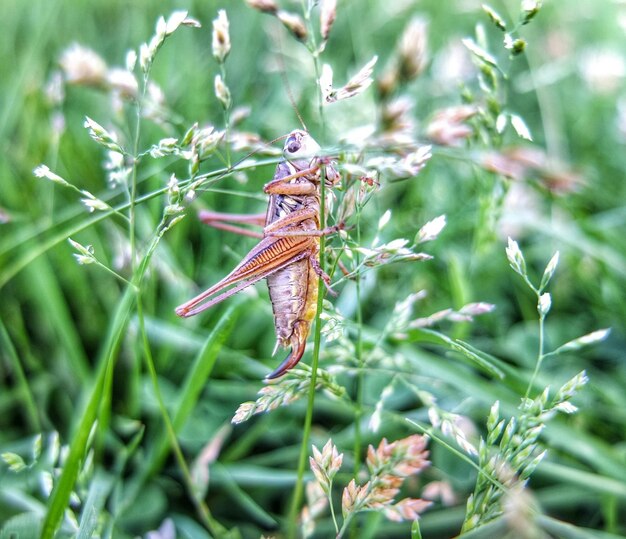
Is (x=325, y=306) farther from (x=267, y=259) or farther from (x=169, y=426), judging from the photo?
(x=169, y=426)

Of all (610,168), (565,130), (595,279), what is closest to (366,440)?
(595,279)

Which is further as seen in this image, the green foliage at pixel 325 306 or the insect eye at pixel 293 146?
the insect eye at pixel 293 146

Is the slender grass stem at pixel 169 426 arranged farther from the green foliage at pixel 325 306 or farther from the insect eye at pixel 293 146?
the insect eye at pixel 293 146

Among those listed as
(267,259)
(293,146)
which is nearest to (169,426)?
(267,259)

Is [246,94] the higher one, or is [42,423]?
[246,94]

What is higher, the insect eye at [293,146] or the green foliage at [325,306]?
the insect eye at [293,146]

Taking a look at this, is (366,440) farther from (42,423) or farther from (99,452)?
(42,423)

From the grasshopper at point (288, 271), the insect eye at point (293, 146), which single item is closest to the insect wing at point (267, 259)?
the grasshopper at point (288, 271)

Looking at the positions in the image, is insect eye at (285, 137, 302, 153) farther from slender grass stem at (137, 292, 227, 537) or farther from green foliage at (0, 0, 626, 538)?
slender grass stem at (137, 292, 227, 537)

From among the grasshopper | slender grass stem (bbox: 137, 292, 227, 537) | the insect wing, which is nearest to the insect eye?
the grasshopper
